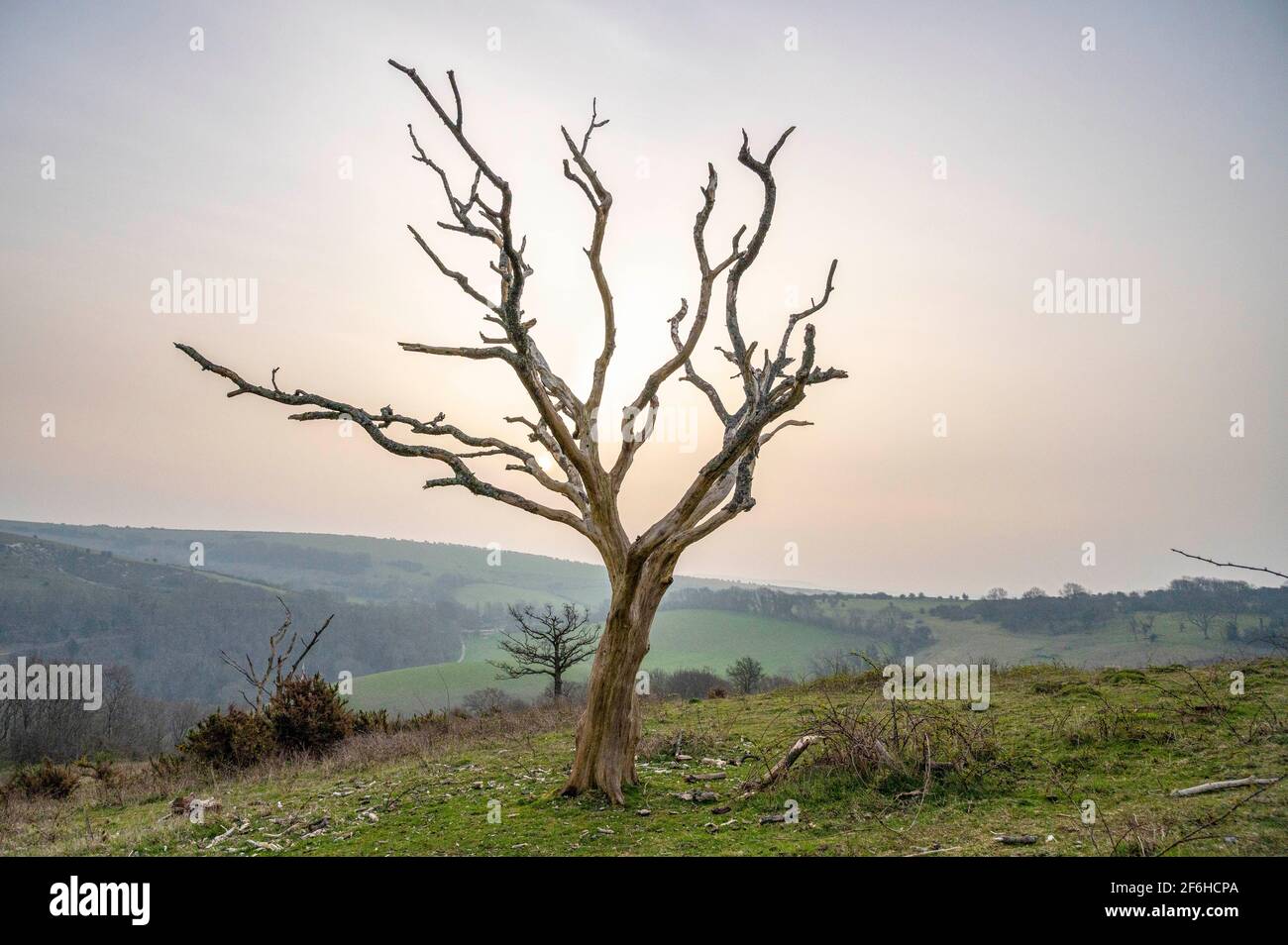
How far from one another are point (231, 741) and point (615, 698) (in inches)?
494

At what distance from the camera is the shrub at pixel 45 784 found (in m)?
15.8

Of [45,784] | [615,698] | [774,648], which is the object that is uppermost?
[615,698]

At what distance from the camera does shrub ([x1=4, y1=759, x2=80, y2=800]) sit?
15.8 metres

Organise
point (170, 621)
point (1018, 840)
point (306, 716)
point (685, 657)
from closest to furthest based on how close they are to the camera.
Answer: point (1018, 840) < point (306, 716) < point (685, 657) < point (170, 621)

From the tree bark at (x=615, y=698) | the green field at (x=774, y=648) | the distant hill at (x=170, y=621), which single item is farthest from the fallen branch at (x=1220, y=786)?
the distant hill at (x=170, y=621)

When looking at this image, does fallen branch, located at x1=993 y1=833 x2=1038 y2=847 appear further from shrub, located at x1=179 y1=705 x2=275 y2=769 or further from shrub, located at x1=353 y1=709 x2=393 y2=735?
shrub, located at x1=353 y1=709 x2=393 y2=735

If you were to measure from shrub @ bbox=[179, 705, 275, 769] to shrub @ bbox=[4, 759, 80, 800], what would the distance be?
2353 millimetres

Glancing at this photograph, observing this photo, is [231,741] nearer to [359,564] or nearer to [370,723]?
[370,723]

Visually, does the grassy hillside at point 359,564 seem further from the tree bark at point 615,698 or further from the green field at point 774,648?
the tree bark at point 615,698

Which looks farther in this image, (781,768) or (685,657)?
(685,657)

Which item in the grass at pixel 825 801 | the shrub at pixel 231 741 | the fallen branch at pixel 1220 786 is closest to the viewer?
the grass at pixel 825 801

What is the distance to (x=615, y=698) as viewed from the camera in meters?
9.11

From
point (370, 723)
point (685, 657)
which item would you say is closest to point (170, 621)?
point (685, 657)

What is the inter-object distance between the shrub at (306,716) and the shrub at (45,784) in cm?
432
